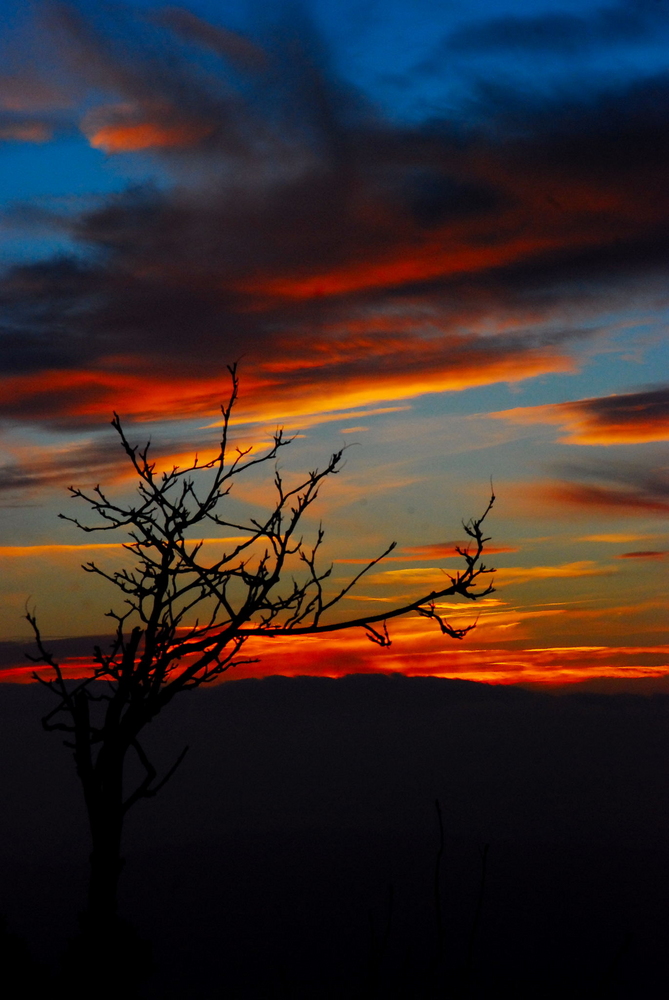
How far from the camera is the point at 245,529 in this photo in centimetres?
961

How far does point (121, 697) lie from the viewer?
898 centimetres

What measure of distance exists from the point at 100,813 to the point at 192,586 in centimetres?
223

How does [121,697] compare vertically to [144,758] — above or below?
above

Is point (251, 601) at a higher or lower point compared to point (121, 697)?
higher

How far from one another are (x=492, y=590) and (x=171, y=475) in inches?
130

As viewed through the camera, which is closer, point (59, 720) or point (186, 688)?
point (186, 688)

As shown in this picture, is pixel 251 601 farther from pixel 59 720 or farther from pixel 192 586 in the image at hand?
pixel 59 720

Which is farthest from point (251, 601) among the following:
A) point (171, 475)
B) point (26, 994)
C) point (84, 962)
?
point (26, 994)

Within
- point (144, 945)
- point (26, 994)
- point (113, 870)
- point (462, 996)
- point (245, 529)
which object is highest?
point (245, 529)

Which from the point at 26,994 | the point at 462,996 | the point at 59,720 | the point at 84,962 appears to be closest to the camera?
the point at 462,996

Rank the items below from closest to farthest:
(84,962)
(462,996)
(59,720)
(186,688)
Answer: (462,996)
(84,962)
(186,688)
(59,720)

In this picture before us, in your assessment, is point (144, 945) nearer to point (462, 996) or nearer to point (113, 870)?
point (113, 870)

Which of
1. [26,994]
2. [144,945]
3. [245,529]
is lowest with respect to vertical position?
[26,994]

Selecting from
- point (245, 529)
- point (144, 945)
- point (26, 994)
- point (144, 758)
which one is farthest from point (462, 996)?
point (26, 994)
